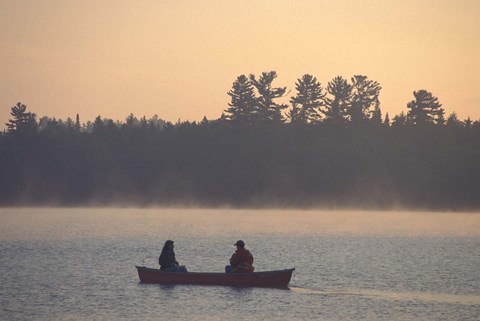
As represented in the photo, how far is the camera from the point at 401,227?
5502 inches

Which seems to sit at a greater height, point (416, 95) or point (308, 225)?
point (416, 95)

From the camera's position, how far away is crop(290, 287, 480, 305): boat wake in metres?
52.0

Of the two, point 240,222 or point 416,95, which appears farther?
point 416,95

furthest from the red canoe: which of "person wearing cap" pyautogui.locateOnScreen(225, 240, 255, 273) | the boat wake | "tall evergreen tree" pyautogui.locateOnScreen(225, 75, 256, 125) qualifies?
"tall evergreen tree" pyautogui.locateOnScreen(225, 75, 256, 125)

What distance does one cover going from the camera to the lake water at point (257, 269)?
47.3 m

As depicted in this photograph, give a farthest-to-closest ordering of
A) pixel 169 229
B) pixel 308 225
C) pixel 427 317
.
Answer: pixel 308 225, pixel 169 229, pixel 427 317

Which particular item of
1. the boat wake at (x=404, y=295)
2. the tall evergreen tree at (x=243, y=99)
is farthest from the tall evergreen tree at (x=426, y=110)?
the boat wake at (x=404, y=295)

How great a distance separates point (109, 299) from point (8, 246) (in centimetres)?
4309

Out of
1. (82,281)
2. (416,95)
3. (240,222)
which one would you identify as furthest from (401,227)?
(82,281)

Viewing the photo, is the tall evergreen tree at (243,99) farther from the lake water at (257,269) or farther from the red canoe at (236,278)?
the red canoe at (236,278)

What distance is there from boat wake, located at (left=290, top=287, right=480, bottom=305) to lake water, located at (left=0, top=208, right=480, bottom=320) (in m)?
0.06

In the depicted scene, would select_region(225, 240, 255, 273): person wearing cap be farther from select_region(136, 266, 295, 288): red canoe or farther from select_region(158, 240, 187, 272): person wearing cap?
select_region(158, 240, 187, 272): person wearing cap

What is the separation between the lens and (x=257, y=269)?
69.2 meters

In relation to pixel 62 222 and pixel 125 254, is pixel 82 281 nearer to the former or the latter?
pixel 125 254
